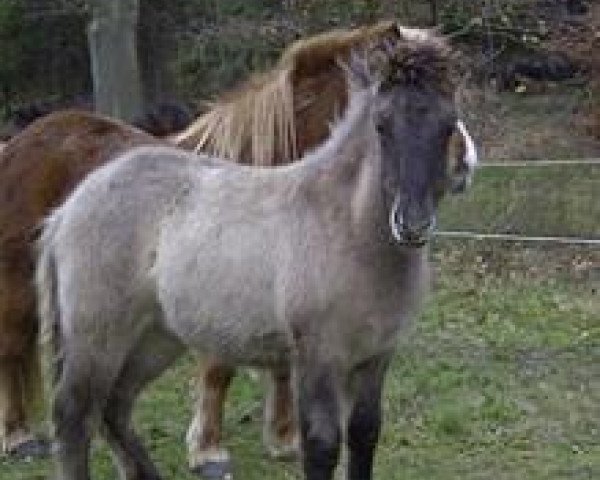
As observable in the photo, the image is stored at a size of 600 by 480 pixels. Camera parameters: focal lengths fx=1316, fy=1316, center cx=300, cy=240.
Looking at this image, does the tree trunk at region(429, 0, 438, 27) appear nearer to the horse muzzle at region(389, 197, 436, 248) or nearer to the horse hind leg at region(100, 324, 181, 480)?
the horse hind leg at region(100, 324, 181, 480)

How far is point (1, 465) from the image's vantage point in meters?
5.92

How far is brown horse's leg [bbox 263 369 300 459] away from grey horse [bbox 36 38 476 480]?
738 millimetres

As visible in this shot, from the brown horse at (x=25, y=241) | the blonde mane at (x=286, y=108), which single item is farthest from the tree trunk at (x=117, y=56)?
the blonde mane at (x=286, y=108)

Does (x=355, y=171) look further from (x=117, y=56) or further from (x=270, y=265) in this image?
(x=117, y=56)

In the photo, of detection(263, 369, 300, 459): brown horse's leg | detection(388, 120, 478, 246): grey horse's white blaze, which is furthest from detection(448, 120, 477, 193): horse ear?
detection(263, 369, 300, 459): brown horse's leg

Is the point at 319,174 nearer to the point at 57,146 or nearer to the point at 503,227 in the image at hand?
the point at 57,146

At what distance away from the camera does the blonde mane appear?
577 centimetres

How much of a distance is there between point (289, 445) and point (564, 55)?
10.6 meters

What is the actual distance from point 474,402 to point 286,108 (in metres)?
1.84

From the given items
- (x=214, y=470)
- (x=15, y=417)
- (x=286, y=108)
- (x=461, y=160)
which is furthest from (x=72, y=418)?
(x=461, y=160)

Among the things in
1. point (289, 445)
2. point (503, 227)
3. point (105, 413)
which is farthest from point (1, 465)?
point (503, 227)

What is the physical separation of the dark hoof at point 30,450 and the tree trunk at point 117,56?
20.2 feet

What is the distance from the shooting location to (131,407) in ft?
17.4

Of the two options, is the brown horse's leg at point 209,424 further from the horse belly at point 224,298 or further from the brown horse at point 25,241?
the horse belly at point 224,298
